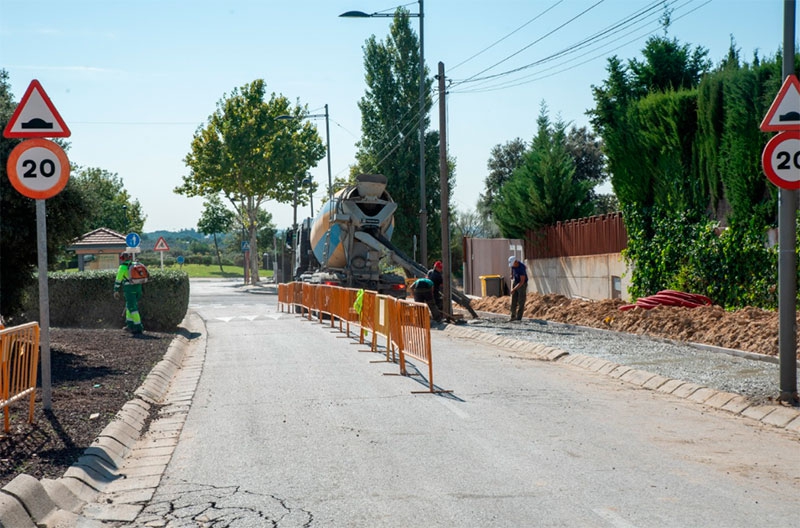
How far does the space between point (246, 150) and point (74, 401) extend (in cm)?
5240

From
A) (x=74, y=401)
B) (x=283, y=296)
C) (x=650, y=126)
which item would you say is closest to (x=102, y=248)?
(x=283, y=296)

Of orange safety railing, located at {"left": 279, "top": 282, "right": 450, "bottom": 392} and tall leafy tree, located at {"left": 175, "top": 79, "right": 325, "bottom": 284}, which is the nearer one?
orange safety railing, located at {"left": 279, "top": 282, "right": 450, "bottom": 392}

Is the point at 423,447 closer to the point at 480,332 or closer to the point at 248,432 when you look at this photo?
the point at 248,432

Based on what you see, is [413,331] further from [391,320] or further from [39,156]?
[39,156]

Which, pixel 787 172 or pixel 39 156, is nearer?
pixel 39 156

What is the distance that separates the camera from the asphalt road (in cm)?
601

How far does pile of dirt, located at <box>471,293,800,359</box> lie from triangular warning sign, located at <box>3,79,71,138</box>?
1113cm

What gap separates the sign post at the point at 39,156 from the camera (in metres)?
9.16

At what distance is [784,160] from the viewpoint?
9.95 m

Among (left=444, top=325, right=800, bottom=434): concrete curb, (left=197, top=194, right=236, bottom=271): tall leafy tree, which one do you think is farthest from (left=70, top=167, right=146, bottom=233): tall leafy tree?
(left=444, top=325, right=800, bottom=434): concrete curb

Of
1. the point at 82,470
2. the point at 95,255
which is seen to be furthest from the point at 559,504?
the point at 95,255

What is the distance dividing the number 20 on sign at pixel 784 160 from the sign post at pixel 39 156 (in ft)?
25.0

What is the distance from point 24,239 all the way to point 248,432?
23.2ft

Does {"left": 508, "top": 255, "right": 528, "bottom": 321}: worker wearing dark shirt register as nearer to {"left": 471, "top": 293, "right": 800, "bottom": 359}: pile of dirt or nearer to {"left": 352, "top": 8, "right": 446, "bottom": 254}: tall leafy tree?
{"left": 471, "top": 293, "right": 800, "bottom": 359}: pile of dirt
